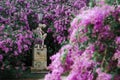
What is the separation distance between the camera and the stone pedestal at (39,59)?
12.3m

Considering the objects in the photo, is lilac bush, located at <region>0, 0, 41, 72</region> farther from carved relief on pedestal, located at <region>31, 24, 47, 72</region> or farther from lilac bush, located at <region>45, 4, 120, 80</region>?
lilac bush, located at <region>45, 4, 120, 80</region>

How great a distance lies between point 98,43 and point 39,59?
27.9 feet

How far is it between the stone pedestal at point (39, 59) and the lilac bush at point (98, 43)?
820cm

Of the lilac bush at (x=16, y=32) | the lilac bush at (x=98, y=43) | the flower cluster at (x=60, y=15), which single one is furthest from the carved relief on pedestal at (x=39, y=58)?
the lilac bush at (x=98, y=43)

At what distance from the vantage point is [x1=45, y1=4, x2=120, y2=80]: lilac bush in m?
3.88

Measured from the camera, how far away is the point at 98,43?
13.1 ft

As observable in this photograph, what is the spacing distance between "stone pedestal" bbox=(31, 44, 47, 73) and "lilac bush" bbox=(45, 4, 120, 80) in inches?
323

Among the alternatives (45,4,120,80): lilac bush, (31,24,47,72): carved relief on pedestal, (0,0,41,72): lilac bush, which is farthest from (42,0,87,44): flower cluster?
(45,4,120,80): lilac bush

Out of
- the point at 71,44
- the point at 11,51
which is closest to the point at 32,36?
the point at 11,51

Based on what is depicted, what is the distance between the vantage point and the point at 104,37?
392 centimetres

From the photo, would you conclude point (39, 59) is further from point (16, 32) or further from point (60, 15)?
point (60, 15)

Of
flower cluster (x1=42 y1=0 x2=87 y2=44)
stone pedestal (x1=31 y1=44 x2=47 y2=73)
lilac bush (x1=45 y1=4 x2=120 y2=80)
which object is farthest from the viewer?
flower cluster (x1=42 y1=0 x2=87 y2=44)

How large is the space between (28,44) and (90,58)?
8.25 m

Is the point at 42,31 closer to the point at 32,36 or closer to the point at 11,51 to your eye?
the point at 32,36
